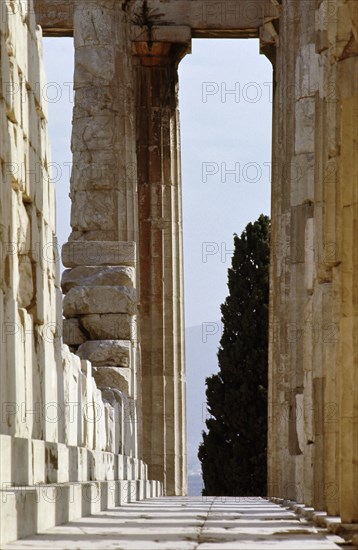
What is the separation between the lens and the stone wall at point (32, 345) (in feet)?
34.4

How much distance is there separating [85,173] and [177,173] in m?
6.15

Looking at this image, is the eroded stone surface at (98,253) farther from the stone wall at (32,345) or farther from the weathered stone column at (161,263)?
the weathered stone column at (161,263)

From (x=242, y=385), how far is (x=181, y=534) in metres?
26.8

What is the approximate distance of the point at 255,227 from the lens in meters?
38.9

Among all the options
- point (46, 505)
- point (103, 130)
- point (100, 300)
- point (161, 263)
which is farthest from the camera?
point (161, 263)

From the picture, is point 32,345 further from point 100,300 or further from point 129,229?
point 129,229

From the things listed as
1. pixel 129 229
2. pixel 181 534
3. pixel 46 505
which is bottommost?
pixel 181 534

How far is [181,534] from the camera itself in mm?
10359

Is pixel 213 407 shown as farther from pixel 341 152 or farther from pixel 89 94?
pixel 341 152

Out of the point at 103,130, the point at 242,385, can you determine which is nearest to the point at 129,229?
the point at 103,130

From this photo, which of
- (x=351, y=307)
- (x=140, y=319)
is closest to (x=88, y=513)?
(x=351, y=307)

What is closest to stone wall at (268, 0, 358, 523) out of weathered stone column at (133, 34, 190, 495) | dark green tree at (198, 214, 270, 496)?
weathered stone column at (133, 34, 190, 495)

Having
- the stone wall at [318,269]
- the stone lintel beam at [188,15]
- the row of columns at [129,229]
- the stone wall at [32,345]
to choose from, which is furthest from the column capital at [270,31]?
the stone wall at [32,345]

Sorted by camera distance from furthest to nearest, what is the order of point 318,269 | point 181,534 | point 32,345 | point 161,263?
1. point 161,263
2. point 318,269
3. point 32,345
4. point 181,534
